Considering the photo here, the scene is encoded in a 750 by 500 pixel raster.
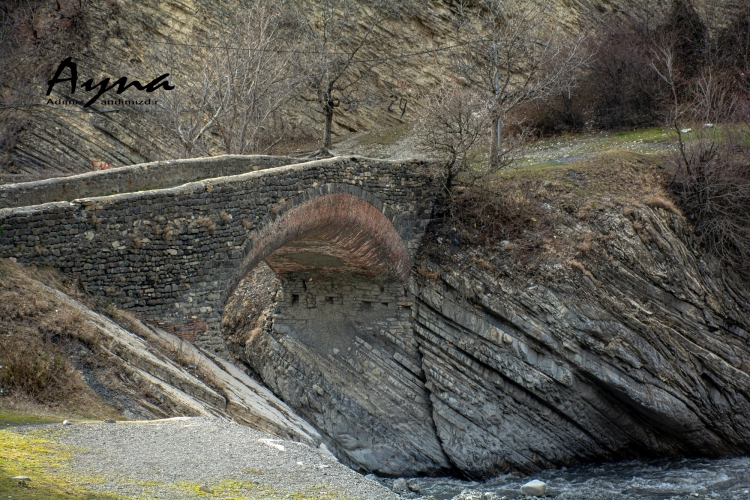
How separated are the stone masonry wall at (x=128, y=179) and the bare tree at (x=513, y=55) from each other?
19.0ft

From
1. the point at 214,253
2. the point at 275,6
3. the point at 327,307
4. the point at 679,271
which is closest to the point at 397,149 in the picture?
the point at 275,6

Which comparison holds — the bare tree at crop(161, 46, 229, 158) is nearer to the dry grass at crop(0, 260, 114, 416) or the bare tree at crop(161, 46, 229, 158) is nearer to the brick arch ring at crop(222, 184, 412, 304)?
the brick arch ring at crop(222, 184, 412, 304)

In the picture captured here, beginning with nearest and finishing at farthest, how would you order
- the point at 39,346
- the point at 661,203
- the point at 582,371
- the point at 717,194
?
the point at 39,346 → the point at 582,371 → the point at 661,203 → the point at 717,194

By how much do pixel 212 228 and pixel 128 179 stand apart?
2113 mm

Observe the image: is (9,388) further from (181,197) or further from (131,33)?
(131,33)

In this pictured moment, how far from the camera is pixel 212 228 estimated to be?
1271 cm

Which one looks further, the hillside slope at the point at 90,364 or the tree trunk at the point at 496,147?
the tree trunk at the point at 496,147

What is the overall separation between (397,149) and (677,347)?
11838 millimetres

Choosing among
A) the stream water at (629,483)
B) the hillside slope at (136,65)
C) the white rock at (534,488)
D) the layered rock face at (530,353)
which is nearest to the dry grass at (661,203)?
the layered rock face at (530,353)

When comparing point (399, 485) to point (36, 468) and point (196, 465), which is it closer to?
point (196, 465)

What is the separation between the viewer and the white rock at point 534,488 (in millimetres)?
13961

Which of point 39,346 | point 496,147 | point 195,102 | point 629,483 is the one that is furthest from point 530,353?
→ point 195,102

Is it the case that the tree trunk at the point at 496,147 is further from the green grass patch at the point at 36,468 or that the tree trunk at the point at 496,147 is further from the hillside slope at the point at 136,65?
the green grass patch at the point at 36,468

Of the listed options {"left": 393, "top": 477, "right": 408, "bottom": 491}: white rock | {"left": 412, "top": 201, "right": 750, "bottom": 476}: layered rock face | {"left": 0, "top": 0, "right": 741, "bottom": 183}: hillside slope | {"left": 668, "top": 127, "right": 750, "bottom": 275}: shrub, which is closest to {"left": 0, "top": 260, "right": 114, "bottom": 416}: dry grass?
{"left": 393, "top": 477, "right": 408, "bottom": 491}: white rock
